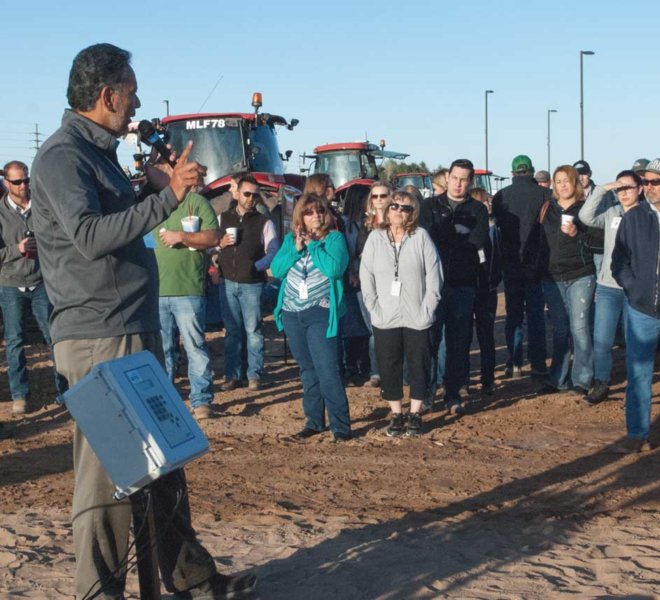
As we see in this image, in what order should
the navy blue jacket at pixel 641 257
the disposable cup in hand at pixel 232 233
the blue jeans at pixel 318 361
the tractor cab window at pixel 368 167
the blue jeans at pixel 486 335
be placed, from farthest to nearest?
the tractor cab window at pixel 368 167
the blue jeans at pixel 486 335
the disposable cup in hand at pixel 232 233
the blue jeans at pixel 318 361
the navy blue jacket at pixel 641 257

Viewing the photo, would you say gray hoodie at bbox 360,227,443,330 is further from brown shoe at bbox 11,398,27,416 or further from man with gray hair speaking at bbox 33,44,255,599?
man with gray hair speaking at bbox 33,44,255,599

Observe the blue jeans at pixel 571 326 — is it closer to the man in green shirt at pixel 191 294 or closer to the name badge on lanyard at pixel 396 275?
the name badge on lanyard at pixel 396 275

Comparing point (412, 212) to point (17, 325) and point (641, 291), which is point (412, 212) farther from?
point (17, 325)

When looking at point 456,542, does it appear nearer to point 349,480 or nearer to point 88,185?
point 349,480

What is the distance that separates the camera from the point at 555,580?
514 cm

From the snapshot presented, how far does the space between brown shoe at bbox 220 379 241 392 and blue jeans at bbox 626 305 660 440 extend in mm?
4313

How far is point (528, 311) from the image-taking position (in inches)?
427

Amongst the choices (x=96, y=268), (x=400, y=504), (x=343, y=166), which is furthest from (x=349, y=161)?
(x=96, y=268)

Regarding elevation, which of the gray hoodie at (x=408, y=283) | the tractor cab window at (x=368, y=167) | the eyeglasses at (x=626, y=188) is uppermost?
the tractor cab window at (x=368, y=167)

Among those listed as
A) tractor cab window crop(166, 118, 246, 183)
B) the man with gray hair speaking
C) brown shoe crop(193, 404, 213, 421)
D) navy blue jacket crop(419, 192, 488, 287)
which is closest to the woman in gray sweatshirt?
navy blue jacket crop(419, 192, 488, 287)

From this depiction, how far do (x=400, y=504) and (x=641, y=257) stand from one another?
2.76m

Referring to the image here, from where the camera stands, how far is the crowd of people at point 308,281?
4.26 metres

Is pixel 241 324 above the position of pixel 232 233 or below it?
below

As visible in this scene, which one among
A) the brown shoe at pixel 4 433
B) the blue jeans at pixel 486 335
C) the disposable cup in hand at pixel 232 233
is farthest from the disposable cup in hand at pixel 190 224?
the blue jeans at pixel 486 335
